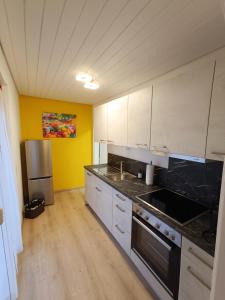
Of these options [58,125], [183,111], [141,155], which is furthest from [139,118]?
[58,125]

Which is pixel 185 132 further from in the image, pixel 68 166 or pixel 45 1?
pixel 68 166

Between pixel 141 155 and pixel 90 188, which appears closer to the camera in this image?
pixel 141 155

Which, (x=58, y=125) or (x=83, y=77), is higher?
(x=83, y=77)

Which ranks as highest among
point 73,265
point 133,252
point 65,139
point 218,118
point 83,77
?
point 83,77

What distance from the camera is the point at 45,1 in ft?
2.82

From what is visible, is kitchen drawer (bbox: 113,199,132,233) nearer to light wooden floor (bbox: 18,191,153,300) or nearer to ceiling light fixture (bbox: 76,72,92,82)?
light wooden floor (bbox: 18,191,153,300)

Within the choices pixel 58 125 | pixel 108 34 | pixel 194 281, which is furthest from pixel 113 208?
pixel 58 125

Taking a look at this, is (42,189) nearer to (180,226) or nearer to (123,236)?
(123,236)

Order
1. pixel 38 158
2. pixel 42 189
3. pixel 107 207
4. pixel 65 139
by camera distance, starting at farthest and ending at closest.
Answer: pixel 65 139 → pixel 42 189 → pixel 38 158 → pixel 107 207

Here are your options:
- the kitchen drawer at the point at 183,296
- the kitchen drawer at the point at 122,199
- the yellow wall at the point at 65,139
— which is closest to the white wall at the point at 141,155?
the kitchen drawer at the point at 122,199

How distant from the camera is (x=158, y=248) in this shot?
1333mm

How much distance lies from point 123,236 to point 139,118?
4.88 feet

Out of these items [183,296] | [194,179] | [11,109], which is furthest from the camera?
[11,109]

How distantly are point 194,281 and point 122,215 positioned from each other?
3.04ft
